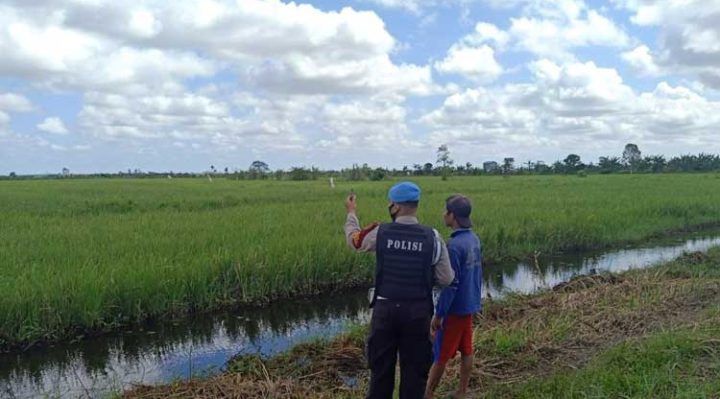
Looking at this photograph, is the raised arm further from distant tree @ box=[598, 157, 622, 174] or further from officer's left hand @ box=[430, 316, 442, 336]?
distant tree @ box=[598, 157, 622, 174]

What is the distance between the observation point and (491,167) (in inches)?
2500

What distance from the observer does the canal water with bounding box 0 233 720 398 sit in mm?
5309

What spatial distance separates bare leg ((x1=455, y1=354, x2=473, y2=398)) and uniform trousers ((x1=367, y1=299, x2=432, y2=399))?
2.18 feet

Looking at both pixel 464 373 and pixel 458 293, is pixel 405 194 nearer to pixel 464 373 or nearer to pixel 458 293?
pixel 458 293

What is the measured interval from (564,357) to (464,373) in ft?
4.63

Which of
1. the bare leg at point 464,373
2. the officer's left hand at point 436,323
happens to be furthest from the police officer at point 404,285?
the bare leg at point 464,373

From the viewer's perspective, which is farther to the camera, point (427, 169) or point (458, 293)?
point (427, 169)

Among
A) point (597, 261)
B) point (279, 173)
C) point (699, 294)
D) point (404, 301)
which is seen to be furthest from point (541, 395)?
point (279, 173)

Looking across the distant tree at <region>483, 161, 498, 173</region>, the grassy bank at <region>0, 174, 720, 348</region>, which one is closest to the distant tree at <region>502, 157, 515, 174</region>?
the distant tree at <region>483, 161, 498, 173</region>

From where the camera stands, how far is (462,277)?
3598 millimetres

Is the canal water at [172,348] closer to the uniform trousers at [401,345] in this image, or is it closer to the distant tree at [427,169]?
the uniform trousers at [401,345]

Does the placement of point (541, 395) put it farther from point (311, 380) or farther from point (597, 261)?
point (597, 261)

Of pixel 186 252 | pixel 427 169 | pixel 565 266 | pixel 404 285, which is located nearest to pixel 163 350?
pixel 186 252

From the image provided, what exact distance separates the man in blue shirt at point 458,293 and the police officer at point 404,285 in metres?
0.34
